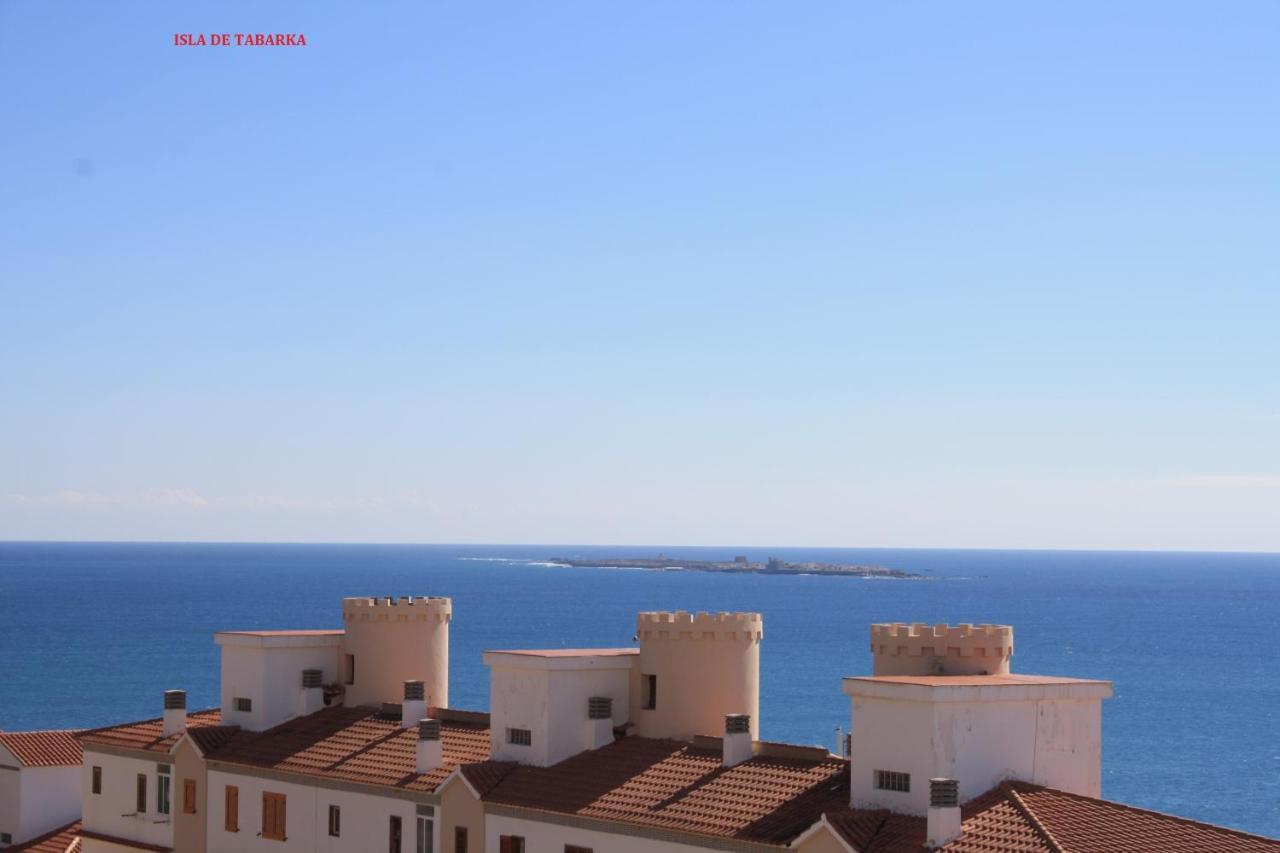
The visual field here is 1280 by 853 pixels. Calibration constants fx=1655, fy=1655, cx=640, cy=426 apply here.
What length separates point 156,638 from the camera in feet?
642

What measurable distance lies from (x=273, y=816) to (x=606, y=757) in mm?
10570

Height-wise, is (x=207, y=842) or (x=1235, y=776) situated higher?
(x=207, y=842)

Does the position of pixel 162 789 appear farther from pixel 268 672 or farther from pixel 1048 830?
pixel 1048 830

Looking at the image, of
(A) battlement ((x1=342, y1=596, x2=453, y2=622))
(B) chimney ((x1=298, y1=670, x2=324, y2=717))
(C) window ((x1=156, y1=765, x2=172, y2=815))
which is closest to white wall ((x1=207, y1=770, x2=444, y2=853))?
(C) window ((x1=156, y1=765, x2=172, y2=815))

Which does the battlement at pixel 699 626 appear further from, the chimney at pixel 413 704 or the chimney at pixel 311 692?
the chimney at pixel 311 692

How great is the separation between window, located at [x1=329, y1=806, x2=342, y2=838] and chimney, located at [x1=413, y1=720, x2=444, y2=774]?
278cm

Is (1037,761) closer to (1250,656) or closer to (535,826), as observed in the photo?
(535,826)

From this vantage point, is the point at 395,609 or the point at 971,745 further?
the point at 395,609

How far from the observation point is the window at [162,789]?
49875mm

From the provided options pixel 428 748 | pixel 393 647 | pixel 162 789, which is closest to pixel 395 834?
pixel 428 748

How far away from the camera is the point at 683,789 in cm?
3828

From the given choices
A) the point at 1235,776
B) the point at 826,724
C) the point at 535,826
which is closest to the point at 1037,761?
the point at 535,826

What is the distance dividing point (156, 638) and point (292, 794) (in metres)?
158

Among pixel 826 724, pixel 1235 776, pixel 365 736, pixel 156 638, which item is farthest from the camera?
pixel 156 638
